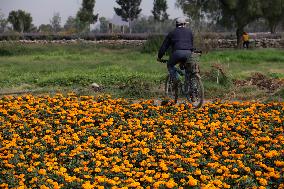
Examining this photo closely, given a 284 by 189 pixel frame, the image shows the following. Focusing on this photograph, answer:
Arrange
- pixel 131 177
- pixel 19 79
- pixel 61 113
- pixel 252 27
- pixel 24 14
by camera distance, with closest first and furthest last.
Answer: pixel 131 177, pixel 61 113, pixel 19 79, pixel 24 14, pixel 252 27

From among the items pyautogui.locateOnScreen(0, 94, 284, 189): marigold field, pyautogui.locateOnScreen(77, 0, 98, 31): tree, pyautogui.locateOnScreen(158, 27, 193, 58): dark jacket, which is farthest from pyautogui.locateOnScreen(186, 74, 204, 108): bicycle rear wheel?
pyautogui.locateOnScreen(77, 0, 98, 31): tree

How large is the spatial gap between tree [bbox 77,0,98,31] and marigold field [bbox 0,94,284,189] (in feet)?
136

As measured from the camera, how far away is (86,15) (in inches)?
2053

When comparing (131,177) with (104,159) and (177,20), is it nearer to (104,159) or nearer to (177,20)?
(104,159)

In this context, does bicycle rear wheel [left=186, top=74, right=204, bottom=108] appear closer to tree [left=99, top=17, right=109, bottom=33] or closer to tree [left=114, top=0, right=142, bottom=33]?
tree [left=114, top=0, right=142, bottom=33]

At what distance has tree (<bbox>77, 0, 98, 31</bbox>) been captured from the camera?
51269 millimetres

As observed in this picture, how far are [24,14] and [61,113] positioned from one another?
48421 mm

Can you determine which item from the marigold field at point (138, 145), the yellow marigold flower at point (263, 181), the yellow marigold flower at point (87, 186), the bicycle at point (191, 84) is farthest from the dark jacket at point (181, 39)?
the yellow marigold flower at point (87, 186)

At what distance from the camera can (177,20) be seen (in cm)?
1047

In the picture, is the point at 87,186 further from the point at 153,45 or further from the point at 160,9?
the point at 160,9

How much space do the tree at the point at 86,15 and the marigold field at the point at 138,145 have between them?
41.6 meters

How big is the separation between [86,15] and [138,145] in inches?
1815

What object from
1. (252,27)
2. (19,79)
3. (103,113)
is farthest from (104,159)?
(252,27)

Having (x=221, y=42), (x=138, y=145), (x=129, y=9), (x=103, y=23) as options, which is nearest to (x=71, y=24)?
(x=103, y=23)
